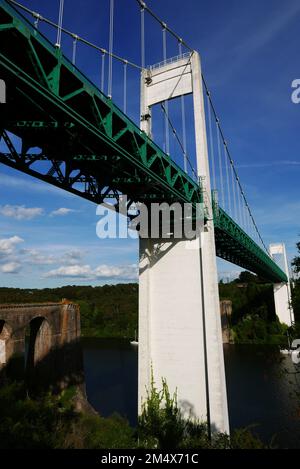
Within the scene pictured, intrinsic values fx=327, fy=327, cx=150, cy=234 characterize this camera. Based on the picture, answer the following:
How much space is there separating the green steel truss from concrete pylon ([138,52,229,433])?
3.72 metres

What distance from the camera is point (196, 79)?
16266 mm

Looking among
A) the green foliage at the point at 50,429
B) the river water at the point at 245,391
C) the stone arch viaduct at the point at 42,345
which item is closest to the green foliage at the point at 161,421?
the green foliage at the point at 50,429

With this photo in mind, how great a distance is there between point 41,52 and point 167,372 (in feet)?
43.1

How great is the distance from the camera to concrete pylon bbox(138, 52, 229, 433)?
13.8 metres

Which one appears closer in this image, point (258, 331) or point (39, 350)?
point (39, 350)

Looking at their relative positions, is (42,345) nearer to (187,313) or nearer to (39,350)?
(39,350)

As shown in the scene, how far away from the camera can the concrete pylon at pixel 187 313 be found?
13766mm

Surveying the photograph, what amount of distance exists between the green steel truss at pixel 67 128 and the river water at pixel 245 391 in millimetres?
7005

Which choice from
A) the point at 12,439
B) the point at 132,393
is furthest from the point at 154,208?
the point at 132,393

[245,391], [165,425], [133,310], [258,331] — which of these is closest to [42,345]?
[165,425]

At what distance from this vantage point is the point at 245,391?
86.3 feet

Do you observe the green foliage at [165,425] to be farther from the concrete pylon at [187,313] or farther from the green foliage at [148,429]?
the concrete pylon at [187,313]

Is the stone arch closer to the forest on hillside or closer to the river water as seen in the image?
the river water

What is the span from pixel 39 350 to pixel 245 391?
54.0 feet
